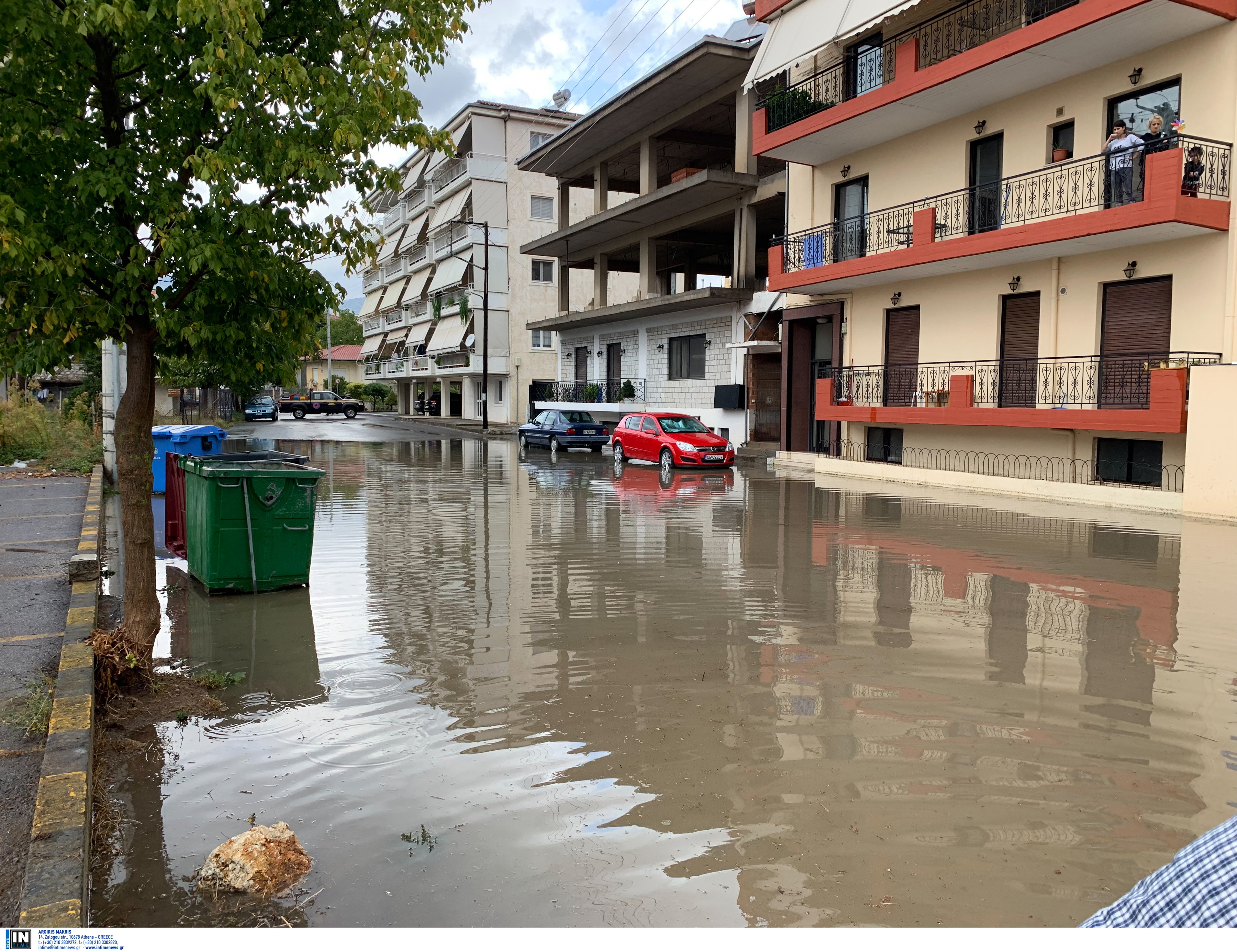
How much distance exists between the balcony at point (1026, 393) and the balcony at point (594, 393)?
13.2 m

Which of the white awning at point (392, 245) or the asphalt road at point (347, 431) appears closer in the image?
the asphalt road at point (347, 431)

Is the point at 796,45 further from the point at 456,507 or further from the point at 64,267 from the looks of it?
the point at 64,267

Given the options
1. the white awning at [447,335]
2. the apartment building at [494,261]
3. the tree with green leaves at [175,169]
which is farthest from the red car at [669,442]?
the white awning at [447,335]

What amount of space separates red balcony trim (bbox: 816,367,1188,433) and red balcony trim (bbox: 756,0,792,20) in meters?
9.80

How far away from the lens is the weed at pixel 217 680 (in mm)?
6363

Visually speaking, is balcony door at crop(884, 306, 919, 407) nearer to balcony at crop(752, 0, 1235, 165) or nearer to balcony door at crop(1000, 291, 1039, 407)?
balcony door at crop(1000, 291, 1039, 407)

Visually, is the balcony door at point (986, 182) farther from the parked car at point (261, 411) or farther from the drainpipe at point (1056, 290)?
the parked car at point (261, 411)

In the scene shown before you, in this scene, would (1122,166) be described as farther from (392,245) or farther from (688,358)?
(392,245)

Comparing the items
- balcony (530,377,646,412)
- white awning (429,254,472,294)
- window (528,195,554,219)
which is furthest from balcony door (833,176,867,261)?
window (528,195,554,219)

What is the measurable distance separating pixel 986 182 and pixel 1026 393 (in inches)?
192

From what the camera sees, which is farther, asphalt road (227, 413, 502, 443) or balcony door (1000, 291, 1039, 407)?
asphalt road (227, 413, 502, 443)

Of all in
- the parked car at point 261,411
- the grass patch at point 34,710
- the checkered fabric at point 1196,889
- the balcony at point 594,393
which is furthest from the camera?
the parked car at point 261,411

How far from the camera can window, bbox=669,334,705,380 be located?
1374 inches

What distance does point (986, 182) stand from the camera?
2147 centimetres
